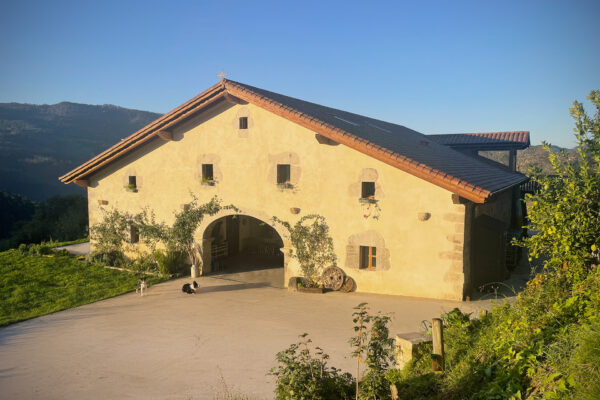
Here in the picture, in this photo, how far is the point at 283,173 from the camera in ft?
52.3

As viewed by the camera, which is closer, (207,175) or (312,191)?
(312,191)

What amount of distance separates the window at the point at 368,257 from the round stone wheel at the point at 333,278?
0.82m

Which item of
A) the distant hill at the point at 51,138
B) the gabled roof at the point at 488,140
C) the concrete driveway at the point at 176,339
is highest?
the distant hill at the point at 51,138

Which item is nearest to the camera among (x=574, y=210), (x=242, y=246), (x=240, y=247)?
(x=574, y=210)

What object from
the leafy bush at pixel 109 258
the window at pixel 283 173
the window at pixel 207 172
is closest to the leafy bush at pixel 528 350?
the window at pixel 283 173

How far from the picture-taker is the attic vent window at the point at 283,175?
15469 millimetres

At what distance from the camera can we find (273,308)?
42.8ft

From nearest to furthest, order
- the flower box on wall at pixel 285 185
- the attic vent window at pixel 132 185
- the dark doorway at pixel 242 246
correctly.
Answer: the flower box on wall at pixel 285 185 → the attic vent window at pixel 132 185 → the dark doorway at pixel 242 246

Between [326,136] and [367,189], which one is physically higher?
[326,136]

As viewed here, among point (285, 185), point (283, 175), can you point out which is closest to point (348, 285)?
point (285, 185)

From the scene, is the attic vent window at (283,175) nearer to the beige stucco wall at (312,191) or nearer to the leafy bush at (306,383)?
the beige stucco wall at (312,191)

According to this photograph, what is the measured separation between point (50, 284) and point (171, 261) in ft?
14.4

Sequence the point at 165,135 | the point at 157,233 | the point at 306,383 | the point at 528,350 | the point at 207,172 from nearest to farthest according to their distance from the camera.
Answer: the point at 528,350 → the point at 306,383 → the point at 165,135 → the point at 207,172 → the point at 157,233

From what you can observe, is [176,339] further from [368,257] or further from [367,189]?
[367,189]
